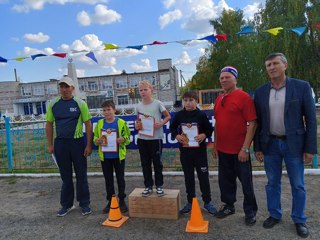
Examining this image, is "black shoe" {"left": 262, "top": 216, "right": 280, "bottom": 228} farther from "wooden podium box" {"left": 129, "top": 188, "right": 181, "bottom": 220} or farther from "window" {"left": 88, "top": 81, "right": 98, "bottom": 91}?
"window" {"left": 88, "top": 81, "right": 98, "bottom": 91}

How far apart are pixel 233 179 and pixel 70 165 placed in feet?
8.16

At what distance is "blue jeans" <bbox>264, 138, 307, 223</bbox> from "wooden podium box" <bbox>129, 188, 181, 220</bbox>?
1.29 meters

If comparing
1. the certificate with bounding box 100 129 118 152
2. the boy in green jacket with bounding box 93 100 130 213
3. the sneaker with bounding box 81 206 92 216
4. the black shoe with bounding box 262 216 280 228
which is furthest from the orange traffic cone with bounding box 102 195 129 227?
the black shoe with bounding box 262 216 280 228

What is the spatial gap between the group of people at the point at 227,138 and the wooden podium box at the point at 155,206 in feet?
0.37

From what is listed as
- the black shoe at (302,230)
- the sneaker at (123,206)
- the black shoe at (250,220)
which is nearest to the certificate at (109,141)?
the sneaker at (123,206)

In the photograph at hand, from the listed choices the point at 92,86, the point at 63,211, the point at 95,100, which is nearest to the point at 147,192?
the point at 63,211

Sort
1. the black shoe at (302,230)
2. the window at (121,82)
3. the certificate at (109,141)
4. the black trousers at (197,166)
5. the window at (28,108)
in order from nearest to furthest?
1. the black shoe at (302,230)
2. the black trousers at (197,166)
3. the certificate at (109,141)
4. the window at (121,82)
5. the window at (28,108)

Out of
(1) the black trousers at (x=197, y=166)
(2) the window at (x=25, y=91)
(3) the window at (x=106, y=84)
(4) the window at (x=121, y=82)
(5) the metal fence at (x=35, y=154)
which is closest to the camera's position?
(1) the black trousers at (x=197, y=166)

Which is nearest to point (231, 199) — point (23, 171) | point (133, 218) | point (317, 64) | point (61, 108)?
point (133, 218)

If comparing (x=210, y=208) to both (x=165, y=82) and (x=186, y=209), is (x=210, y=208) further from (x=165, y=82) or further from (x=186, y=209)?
(x=165, y=82)

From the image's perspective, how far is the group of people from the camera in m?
3.47

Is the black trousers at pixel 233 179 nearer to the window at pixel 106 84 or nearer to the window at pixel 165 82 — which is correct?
the window at pixel 165 82

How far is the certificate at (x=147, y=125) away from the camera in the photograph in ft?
14.2

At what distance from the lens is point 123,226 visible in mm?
4047
